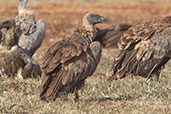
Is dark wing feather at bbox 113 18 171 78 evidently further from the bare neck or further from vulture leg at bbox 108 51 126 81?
the bare neck

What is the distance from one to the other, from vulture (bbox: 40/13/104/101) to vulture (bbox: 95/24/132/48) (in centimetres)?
546

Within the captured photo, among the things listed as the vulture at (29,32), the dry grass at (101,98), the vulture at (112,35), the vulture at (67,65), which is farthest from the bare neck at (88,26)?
the vulture at (112,35)

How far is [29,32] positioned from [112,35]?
10.3 ft

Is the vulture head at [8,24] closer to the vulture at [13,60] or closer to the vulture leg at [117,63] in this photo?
the vulture at [13,60]

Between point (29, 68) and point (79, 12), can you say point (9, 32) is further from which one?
point (79, 12)

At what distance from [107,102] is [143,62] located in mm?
1187

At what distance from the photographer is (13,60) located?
24.7ft

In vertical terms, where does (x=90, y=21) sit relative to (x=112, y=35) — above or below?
above

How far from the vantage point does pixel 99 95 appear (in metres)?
5.92

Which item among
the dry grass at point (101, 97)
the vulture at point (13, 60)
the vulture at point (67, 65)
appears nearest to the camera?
the dry grass at point (101, 97)

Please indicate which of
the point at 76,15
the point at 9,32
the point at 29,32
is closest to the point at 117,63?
the point at 9,32

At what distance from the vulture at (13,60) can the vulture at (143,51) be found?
1.71 m

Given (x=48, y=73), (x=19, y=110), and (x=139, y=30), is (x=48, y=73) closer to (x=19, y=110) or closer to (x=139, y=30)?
(x=19, y=110)

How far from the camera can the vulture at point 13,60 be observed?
753cm
